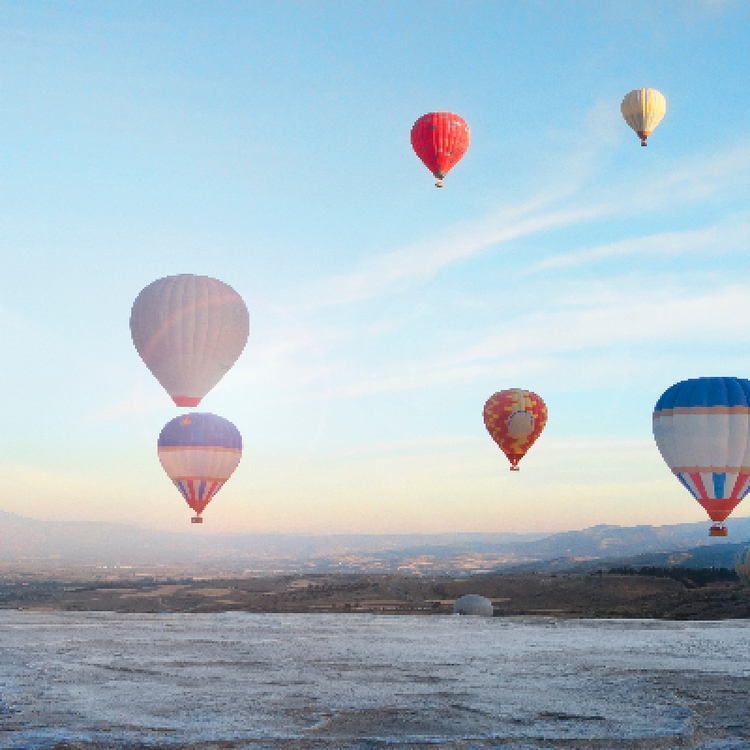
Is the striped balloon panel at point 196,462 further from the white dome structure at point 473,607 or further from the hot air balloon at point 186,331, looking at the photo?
the white dome structure at point 473,607

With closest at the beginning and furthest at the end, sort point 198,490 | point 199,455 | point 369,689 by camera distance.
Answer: point 369,689 < point 199,455 < point 198,490

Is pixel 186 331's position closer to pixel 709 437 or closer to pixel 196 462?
pixel 196 462

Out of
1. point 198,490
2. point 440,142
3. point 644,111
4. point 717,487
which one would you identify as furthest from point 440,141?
point 198,490

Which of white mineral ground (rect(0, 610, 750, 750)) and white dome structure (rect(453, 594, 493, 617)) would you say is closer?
white mineral ground (rect(0, 610, 750, 750))

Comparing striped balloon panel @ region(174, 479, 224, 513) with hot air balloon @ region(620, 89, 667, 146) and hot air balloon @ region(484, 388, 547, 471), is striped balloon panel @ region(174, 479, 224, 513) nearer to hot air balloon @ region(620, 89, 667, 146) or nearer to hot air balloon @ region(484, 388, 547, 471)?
hot air balloon @ region(484, 388, 547, 471)

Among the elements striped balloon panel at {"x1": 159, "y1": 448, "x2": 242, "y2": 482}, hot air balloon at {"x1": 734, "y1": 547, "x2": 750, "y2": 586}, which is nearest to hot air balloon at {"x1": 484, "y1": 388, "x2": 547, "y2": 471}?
striped balloon panel at {"x1": 159, "y1": 448, "x2": 242, "y2": 482}

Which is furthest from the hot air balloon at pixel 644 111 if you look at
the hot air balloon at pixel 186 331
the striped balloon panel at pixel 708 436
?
the hot air balloon at pixel 186 331
